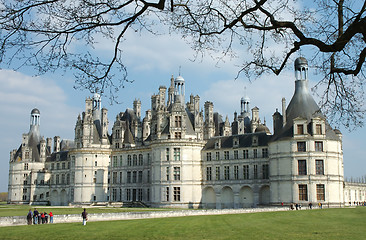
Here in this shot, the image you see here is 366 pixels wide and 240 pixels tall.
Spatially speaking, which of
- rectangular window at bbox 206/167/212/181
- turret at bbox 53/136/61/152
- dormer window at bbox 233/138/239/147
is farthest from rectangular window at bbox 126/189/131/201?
turret at bbox 53/136/61/152

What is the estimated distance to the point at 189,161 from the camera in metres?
57.1

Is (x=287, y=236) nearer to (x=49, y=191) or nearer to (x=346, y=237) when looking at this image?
(x=346, y=237)

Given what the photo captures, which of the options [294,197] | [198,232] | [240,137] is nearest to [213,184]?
[240,137]

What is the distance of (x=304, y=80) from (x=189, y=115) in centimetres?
1750

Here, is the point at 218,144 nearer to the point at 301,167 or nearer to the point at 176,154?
the point at 176,154

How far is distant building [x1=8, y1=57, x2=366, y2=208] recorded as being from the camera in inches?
→ 1860

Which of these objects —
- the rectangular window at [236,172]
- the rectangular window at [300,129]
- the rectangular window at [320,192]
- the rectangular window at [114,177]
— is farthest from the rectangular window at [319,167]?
the rectangular window at [114,177]

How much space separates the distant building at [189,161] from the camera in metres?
47.2

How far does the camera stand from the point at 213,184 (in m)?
57.1

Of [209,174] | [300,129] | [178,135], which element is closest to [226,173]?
[209,174]

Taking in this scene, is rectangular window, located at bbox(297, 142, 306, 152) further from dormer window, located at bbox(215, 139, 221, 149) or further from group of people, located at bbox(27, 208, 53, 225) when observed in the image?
group of people, located at bbox(27, 208, 53, 225)

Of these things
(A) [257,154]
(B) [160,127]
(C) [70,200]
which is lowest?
(C) [70,200]

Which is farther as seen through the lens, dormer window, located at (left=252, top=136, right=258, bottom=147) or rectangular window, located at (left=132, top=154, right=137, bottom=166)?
rectangular window, located at (left=132, top=154, right=137, bottom=166)

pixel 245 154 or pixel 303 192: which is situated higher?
pixel 245 154
